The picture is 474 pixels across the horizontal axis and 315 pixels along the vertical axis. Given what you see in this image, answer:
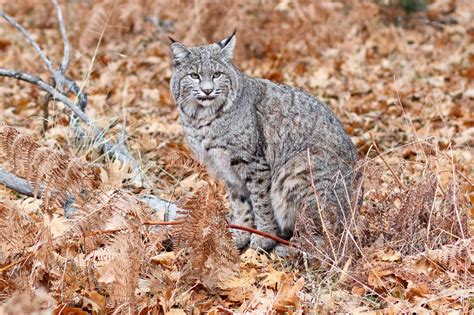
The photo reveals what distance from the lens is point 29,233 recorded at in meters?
4.02

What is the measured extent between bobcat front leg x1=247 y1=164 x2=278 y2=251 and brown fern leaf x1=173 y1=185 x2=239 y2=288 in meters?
1.27

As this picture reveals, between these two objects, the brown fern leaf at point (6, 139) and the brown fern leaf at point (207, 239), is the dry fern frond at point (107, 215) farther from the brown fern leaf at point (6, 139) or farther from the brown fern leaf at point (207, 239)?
the brown fern leaf at point (6, 139)

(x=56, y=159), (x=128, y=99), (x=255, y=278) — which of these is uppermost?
(x=56, y=159)

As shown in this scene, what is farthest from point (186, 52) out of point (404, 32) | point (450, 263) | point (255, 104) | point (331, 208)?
point (404, 32)

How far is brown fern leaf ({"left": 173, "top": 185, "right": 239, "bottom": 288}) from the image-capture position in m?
4.08

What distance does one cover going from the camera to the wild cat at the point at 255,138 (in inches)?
218

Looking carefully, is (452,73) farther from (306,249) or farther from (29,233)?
(29,233)

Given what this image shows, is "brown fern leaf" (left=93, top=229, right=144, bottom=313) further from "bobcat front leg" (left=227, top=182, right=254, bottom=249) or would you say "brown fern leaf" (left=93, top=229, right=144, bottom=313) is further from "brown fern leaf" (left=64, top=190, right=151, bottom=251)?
"bobcat front leg" (left=227, top=182, right=254, bottom=249)

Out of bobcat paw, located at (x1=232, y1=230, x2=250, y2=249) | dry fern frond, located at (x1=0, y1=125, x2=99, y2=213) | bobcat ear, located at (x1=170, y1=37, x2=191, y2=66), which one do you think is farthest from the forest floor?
bobcat ear, located at (x1=170, y1=37, x2=191, y2=66)

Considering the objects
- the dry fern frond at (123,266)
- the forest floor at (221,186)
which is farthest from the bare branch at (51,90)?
the dry fern frond at (123,266)

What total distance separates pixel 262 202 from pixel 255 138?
49cm

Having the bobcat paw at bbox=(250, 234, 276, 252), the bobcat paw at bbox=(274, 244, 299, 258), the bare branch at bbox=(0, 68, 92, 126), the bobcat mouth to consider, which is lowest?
the bobcat paw at bbox=(250, 234, 276, 252)

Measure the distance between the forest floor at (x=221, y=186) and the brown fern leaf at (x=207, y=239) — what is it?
0.02 metres

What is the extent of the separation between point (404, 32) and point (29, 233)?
8846mm
